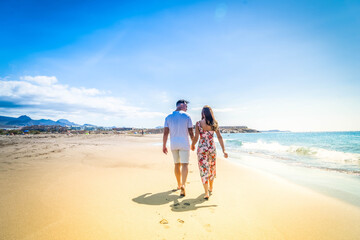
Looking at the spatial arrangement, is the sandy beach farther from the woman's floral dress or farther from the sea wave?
the sea wave

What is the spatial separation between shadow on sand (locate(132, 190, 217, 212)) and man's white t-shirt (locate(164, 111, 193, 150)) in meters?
1.12

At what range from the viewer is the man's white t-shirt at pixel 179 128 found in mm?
3963

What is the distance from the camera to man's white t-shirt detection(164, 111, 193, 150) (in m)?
3.96

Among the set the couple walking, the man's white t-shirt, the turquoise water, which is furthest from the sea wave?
the man's white t-shirt

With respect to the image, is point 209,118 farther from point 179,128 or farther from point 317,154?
point 317,154

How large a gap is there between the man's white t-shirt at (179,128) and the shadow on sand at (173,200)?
112 centimetres

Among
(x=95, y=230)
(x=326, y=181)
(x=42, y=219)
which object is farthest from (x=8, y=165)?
(x=326, y=181)

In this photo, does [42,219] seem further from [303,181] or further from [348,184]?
[348,184]

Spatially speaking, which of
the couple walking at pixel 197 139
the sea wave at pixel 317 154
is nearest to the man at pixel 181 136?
the couple walking at pixel 197 139

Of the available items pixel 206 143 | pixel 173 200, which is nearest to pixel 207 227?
pixel 173 200

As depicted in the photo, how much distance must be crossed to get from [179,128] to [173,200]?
5.31 feet

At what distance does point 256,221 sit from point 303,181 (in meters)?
3.66

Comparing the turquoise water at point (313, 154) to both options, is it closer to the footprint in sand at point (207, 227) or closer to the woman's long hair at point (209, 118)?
the woman's long hair at point (209, 118)

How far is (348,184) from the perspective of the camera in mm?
5008
